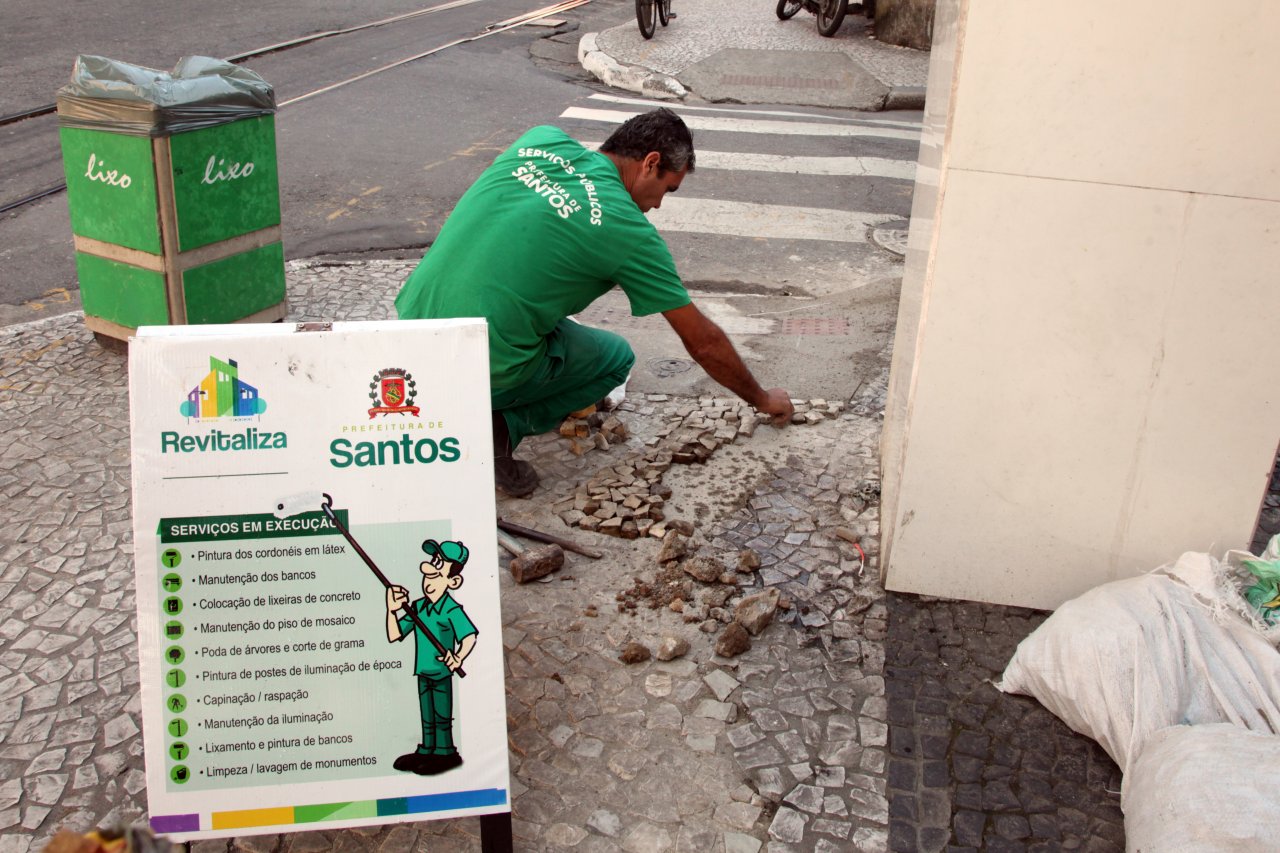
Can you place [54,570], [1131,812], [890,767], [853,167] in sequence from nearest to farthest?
[1131,812], [890,767], [54,570], [853,167]

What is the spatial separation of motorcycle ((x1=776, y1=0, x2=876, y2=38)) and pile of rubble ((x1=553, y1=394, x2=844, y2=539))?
31.9 ft

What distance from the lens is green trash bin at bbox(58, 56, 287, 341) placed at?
4.95 m

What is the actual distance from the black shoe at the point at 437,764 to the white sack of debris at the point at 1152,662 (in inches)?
66.4

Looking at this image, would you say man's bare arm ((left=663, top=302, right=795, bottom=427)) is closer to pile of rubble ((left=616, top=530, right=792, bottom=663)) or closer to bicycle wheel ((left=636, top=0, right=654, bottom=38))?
pile of rubble ((left=616, top=530, right=792, bottom=663))

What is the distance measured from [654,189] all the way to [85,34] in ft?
37.1

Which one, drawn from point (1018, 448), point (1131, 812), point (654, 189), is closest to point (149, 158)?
point (654, 189)

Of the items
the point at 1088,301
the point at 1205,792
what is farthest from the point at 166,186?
the point at 1205,792

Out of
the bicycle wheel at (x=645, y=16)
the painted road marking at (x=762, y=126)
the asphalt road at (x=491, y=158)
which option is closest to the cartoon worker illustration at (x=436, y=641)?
the asphalt road at (x=491, y=158)

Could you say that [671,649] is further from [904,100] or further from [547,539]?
[904,100]

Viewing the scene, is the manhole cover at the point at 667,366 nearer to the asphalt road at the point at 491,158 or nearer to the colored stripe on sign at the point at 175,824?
the asphalt road at the point at 491,158

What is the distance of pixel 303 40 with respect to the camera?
1334 centimetres

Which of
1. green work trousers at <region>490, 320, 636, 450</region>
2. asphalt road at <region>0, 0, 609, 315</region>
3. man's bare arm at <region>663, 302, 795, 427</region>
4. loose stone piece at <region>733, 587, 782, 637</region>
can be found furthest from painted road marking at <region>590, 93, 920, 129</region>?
loose stone piece at <region>733, 587, 782, 637</region>

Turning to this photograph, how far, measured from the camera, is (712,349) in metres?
3.99

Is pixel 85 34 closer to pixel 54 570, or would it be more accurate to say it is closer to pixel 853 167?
pixel 853 167
